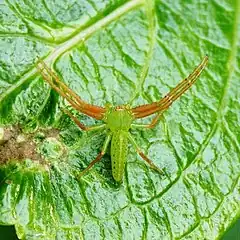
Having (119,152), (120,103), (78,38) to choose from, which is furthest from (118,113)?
(78,38)

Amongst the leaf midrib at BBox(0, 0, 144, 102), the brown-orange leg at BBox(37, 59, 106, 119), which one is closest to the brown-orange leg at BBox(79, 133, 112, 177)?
the brown-orange leg at BBox(37, 59, 106, 119)

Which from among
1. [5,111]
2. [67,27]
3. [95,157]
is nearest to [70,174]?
[95,157]

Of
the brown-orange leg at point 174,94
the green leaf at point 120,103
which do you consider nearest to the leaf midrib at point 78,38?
the green leaf at point 120,103

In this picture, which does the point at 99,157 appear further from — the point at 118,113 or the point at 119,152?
the point at 118,113

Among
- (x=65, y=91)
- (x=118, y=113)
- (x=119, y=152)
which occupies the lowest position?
(x=119, y=152)

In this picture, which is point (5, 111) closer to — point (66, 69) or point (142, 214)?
point (66, 69)

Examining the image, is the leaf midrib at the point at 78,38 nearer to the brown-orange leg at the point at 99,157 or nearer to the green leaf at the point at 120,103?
the green leaf at the point at 120,103
